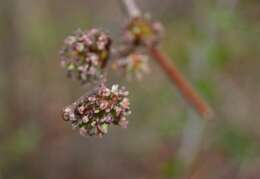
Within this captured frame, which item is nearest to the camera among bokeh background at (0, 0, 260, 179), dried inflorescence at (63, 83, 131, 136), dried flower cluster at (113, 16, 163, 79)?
dried inflorescence at (63, 83, 131, 136)

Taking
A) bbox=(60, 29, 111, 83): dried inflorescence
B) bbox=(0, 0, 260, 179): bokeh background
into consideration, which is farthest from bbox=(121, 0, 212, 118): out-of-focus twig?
bbox=(0, 0, 260, 179): bokeh background

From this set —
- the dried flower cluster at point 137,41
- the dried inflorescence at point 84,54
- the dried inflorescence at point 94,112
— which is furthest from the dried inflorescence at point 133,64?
the dried inflorescence at point 94,112

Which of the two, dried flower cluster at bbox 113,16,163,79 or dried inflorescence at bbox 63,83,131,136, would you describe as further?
dried flower cluster at bbox 113,16,163,79

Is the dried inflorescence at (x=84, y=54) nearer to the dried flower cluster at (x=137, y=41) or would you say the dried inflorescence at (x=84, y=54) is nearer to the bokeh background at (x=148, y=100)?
the dried flower cluster at (x=137, y=41)

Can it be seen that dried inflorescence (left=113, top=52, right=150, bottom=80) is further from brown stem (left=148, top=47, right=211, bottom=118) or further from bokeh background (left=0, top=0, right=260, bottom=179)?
bokeh background (left=0, top=0, right=260, bottom=179)

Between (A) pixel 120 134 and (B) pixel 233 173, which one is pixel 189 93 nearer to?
(B) pixel 233 173

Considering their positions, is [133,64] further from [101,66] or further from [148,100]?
[148,100]

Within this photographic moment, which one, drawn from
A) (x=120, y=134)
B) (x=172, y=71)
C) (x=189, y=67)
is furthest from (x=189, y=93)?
(x=120, y=134)
